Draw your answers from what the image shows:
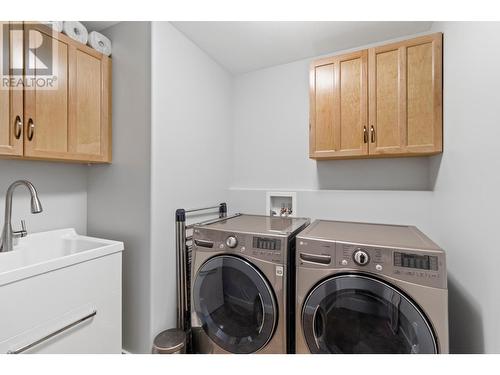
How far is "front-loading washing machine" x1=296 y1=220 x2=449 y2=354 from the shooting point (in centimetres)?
100

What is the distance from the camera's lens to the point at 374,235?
4.43 ft

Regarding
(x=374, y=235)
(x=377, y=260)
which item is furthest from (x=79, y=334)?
(x=374, y=235)

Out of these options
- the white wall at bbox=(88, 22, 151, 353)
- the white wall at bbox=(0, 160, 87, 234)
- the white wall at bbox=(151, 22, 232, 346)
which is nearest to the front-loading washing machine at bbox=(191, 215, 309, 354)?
the white wall at bbox=(151, 22, 232, 346)

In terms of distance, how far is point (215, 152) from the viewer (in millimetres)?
2121

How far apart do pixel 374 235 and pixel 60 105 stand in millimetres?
1978

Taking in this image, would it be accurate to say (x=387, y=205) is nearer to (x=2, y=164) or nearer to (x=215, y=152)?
(x=215, y=152)

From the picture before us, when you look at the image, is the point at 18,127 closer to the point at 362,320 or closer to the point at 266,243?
the point at 266,243

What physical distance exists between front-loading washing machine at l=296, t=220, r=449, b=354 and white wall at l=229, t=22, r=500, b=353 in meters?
0.18

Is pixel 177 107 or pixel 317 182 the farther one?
pixel 317 182

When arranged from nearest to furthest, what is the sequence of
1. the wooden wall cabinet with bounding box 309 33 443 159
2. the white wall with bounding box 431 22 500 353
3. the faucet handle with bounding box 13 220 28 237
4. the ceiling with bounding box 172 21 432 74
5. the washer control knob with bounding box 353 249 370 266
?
the white wall with bounding box 431 22 500 353, the washer control knob with bounding box 353 249 370 266, the faucet handle with bounding box 13 220 28 237, the wooden wall cabinet with bounding box 309 33 443 159, the ceiling with bounding box 172 21 432 74

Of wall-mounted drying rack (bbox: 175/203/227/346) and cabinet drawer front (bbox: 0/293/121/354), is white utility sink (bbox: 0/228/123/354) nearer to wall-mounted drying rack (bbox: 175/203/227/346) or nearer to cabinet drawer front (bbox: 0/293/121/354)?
cabinet drawer front (bbox: 0/293/121/354)
